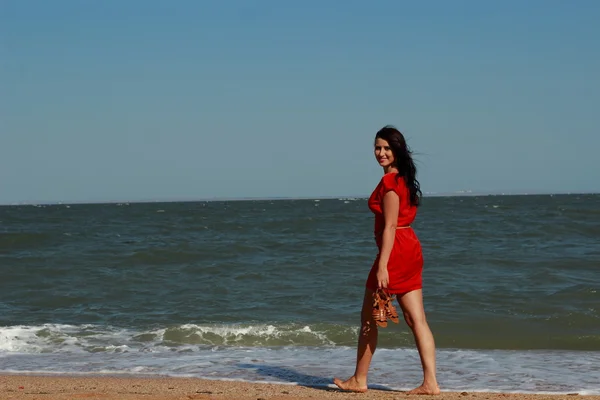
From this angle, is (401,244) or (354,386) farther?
(354,386)

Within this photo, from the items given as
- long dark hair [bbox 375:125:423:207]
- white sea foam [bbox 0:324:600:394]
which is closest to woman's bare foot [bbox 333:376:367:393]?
white sea foam [bbox 0:324:600:394]

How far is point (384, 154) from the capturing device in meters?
4.82

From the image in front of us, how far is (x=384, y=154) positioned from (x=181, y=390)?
1962 millimetres

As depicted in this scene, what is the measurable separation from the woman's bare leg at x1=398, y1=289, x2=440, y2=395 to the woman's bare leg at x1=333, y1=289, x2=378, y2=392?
194 millimetres

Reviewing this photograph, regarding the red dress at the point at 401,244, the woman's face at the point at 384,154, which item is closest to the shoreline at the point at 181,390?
the red dress at the point at 401,244

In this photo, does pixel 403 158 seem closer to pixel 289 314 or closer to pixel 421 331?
pixel 421 331

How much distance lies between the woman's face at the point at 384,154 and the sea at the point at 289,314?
1.68 metres

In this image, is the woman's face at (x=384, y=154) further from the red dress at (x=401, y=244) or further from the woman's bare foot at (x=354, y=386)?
the woman's bare foot at (x=354, y=386)

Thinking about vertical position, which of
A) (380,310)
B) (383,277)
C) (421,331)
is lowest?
(421,331)

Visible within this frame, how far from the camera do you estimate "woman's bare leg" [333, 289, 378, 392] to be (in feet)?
16.2

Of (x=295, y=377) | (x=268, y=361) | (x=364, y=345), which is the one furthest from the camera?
(x=268, y=361)

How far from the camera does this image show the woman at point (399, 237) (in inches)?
186

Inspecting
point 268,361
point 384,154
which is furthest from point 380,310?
point 268,361

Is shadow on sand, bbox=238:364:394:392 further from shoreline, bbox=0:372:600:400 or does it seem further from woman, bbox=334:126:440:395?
woman, bbox=334:126:440:395
